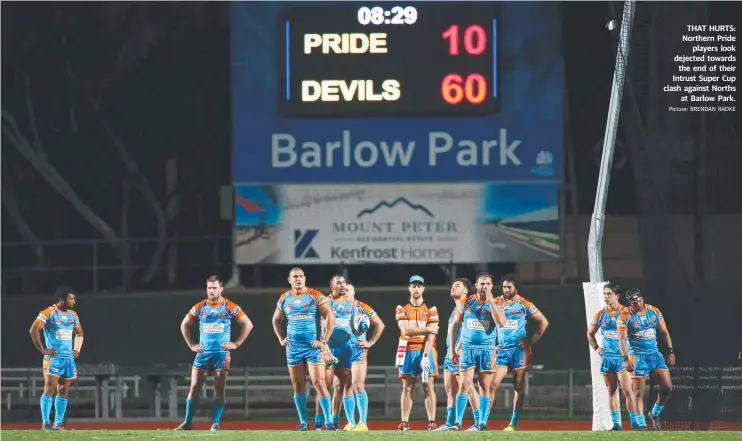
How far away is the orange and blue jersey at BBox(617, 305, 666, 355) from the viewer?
62.7ft

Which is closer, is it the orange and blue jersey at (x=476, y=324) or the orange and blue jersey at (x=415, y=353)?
the orange and blue jersey at (x=476, y=324)

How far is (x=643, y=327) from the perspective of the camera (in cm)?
1912

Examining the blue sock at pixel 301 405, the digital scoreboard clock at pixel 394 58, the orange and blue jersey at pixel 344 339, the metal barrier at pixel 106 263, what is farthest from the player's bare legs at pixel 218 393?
the metal barrier at pixel 106 263

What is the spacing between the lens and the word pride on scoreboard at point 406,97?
23.0 meters

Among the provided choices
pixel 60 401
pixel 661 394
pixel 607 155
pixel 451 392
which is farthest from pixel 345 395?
pixel 607 155

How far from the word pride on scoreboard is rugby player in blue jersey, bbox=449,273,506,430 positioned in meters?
5.01

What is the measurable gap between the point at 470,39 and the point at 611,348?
557 centimetres

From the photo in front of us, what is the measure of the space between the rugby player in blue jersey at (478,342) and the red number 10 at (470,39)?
5.15 m

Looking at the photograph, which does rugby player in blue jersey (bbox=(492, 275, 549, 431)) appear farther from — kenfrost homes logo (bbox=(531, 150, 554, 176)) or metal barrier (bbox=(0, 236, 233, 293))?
metal barrier (bbox=(0, 236, 233, 293))

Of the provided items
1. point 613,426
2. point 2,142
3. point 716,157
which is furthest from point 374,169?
point 2,142

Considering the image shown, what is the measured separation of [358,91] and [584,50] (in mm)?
7888

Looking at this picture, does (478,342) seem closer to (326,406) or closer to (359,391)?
(359,391)

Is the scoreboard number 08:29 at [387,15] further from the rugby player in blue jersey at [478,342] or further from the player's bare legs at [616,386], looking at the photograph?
the player's bare legs at [616,386]

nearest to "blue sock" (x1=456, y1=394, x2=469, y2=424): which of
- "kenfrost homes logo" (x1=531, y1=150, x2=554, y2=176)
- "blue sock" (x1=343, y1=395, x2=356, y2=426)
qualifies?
"blue sock" (x1=343, y1=395, x2=356, y2=426)
